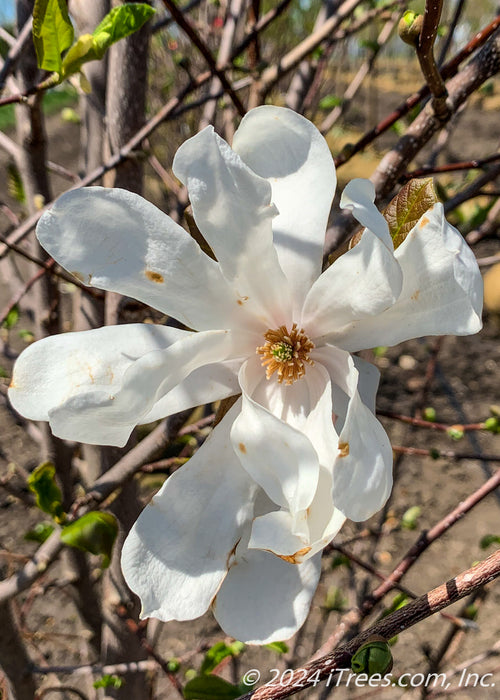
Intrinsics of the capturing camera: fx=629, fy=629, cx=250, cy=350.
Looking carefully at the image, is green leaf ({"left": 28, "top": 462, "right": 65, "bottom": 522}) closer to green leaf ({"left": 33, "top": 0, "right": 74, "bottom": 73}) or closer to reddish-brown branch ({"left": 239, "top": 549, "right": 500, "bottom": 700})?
reddish-brown branch ({"left": 239, "top": 549, "right": 500, "bottom": 700})

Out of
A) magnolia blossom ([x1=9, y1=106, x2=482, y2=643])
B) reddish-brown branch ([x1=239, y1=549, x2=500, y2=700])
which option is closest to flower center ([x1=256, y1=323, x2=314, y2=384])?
magnolia blossom ([x1=9, y1=106, x2=482, y2=643])

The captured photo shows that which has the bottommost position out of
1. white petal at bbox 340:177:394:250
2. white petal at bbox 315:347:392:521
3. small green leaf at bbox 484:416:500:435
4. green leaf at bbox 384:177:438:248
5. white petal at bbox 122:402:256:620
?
small green leaf at bbox 484:416:500:435

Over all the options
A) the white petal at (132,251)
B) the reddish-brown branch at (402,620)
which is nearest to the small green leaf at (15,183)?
the white petal at (132,251)

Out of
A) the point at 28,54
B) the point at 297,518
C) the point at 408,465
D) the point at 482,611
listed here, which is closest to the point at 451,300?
the point at 297,518

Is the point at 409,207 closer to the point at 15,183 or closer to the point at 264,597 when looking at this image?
the point at 264,597

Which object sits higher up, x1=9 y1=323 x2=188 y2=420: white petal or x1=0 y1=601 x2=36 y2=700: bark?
x1=9 y1=323 x2=188 y2=420: white petal

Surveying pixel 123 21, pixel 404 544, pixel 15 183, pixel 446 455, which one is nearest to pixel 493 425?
pixel 446 455
